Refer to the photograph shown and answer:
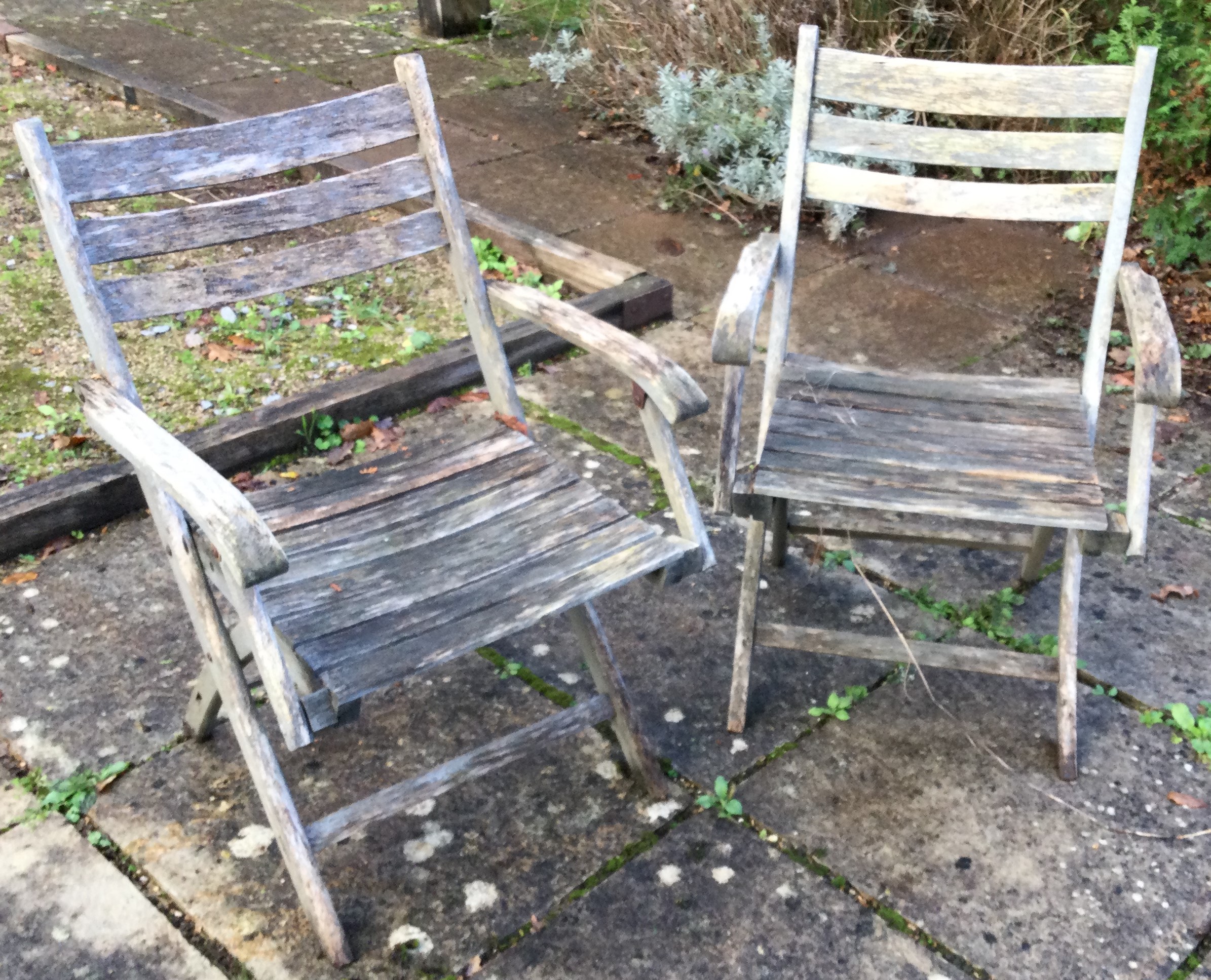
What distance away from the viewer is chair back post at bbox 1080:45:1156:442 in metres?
2.50

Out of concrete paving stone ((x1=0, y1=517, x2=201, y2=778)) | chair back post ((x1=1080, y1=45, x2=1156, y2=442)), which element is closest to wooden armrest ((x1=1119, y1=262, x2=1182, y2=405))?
chair back post ((x1=1080, y1=45, x2=1156, y2=442))

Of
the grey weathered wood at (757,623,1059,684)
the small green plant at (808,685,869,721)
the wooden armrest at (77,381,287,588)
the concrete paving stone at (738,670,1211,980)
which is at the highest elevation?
the wooden armrest at (77,381,287,588)

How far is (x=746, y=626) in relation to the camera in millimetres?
2496

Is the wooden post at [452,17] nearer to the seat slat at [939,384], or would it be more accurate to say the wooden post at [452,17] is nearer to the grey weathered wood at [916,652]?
the seat slat at [939,384]

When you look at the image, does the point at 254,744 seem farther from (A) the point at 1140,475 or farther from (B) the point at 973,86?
(B) the point at 973,86

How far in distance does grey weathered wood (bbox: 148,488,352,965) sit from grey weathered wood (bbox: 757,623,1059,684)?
1.04 m

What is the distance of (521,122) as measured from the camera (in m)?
5.86

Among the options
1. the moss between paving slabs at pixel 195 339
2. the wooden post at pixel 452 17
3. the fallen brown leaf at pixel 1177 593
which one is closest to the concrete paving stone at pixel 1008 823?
the fallen brown leaf at pixel 1177 593

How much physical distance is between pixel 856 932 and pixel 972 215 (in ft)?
5.10

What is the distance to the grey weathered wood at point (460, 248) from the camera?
2.44m

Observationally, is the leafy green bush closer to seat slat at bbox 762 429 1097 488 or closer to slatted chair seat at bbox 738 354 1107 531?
slatted chair seat at bbox 738 354 1107 531

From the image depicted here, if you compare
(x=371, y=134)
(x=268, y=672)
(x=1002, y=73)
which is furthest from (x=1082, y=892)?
(x=371, y=134)

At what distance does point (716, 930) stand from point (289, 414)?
201 cm

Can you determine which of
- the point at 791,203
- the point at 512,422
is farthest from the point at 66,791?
the point at 791,203
